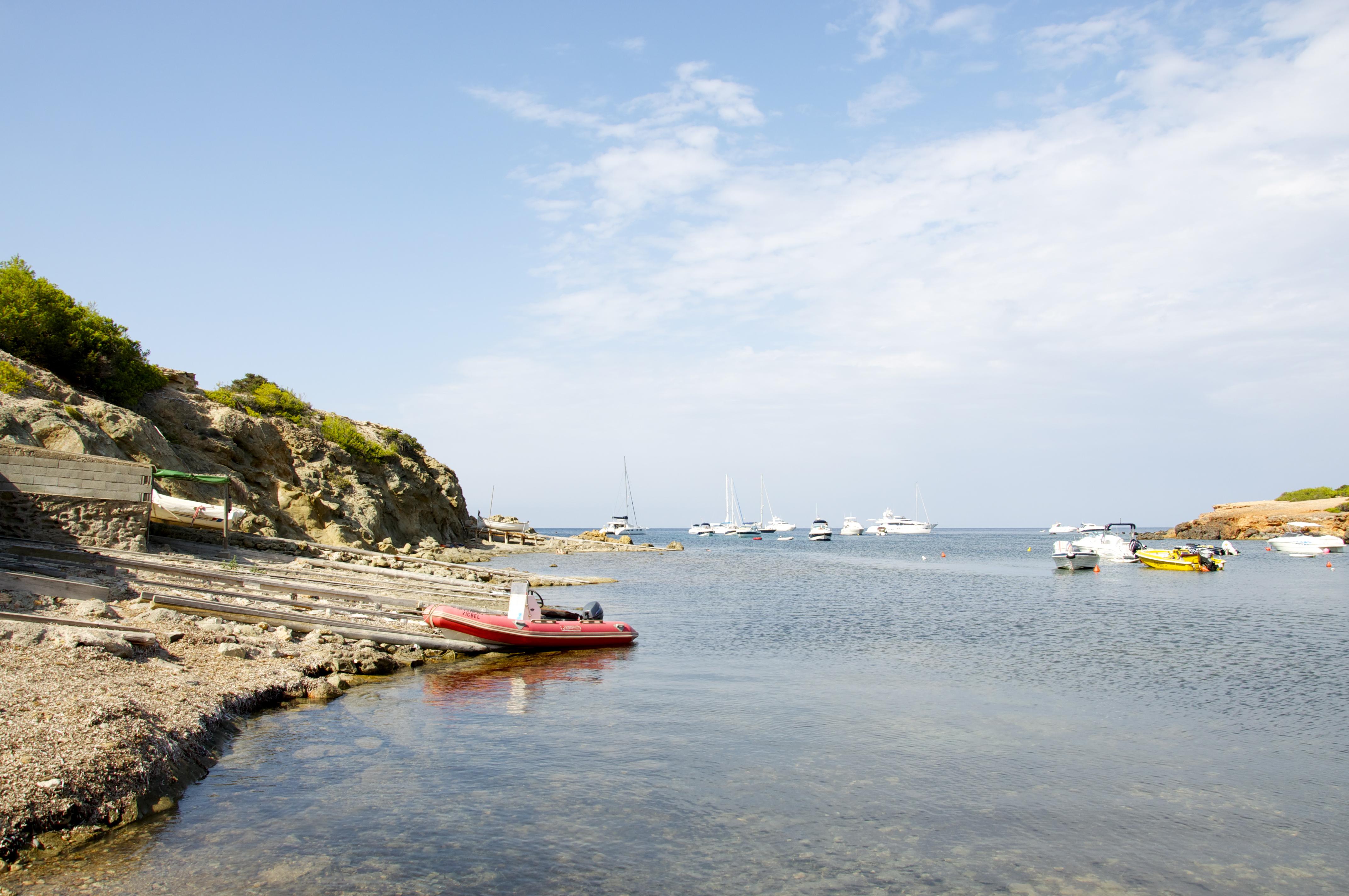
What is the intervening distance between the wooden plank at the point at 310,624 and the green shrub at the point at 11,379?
554 inches

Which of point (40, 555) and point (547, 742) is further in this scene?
point (40, 555)

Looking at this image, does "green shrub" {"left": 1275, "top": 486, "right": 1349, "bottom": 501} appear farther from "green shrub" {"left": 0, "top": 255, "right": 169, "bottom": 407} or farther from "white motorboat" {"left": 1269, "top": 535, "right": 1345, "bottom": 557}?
"green shrub" {"left": 0, "top": 255, "right": 169, "bottom": 407}

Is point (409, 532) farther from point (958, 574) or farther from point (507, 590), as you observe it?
point (958, 574)

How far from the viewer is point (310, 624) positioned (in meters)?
17.1

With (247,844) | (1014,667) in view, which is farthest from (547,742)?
(1014,667)

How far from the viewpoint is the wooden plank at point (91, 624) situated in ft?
37.1

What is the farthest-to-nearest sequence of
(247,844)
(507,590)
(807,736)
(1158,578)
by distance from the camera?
(1158,578)
(507,590)
(807,736)
(247,844)

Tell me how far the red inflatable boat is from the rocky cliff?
1298cm

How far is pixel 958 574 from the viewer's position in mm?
57625

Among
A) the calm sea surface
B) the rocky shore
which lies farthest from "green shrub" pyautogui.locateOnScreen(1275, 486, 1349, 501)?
the calm sea surface

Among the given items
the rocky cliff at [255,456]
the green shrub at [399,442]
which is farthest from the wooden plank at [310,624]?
→ the green shrub at [399,442]

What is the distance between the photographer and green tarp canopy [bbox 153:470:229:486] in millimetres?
25969

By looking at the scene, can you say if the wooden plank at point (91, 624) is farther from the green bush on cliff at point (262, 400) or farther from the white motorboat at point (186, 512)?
the green bush on cliff at point (262, 400)

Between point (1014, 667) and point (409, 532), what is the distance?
1774 inches
